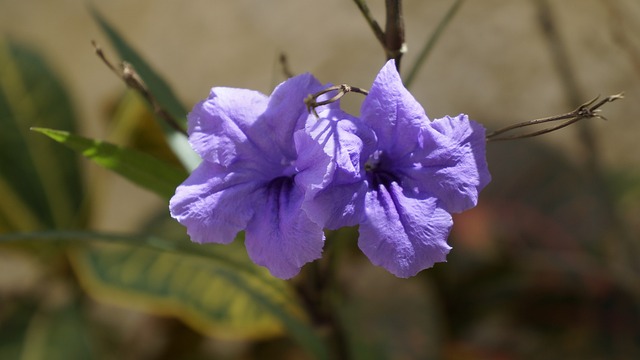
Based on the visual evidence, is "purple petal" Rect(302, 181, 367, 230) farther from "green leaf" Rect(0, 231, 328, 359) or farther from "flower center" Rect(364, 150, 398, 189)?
"green leaf" Rect(0, 231, 328, 359)

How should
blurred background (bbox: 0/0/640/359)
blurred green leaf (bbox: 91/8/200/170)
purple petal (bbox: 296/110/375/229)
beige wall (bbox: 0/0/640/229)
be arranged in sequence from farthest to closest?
beige wall (bbox: 0/0/640/229) → blurred background (bbox: 0/0/640/359) → blurred green leaf (bbox: 91/8/200/170) → purple petal (bbox: 296/110/375/229)

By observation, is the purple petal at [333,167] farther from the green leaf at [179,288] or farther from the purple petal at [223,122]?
the green leaf at [179,288]

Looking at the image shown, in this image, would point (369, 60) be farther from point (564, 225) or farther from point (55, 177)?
point (55, 177)

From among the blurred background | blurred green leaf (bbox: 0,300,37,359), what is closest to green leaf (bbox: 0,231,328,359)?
the blurred background

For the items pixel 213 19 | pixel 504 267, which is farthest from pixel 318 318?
pixel 213 19

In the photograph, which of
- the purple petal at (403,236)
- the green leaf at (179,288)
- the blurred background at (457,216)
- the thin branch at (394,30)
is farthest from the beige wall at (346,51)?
the purple petal at (403,236)

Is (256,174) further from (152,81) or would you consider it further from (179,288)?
(179,288)
